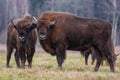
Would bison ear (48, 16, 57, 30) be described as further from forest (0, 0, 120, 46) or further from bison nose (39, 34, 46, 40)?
forest (0, 0, 120, 46)

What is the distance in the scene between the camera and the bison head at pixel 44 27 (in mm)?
15359

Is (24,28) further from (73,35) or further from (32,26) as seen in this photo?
(73,35)

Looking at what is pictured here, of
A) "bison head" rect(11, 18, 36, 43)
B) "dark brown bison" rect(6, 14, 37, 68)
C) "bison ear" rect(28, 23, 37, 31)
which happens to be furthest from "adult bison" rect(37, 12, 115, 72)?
"dark brown bison" rect(6, 14, 37, 68)

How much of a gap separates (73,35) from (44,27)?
1090 millimetres

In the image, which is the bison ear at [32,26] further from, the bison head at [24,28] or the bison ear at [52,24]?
the bison ear at [52,24]

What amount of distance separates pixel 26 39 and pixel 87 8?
163ft

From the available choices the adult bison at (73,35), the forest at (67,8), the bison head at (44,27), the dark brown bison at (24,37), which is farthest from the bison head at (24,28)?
the forest at (67,8)

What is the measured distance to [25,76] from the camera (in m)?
12.2

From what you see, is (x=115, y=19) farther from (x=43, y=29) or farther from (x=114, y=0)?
(x=43, y=29)

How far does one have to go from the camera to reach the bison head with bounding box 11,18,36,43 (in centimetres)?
1559

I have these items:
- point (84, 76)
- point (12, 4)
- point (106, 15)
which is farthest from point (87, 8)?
point (84, 76)

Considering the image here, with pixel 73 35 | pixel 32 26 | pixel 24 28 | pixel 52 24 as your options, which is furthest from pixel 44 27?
pixel 73 35

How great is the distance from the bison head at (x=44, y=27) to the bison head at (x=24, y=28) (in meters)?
0.25

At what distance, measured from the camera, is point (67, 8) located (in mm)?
64875
